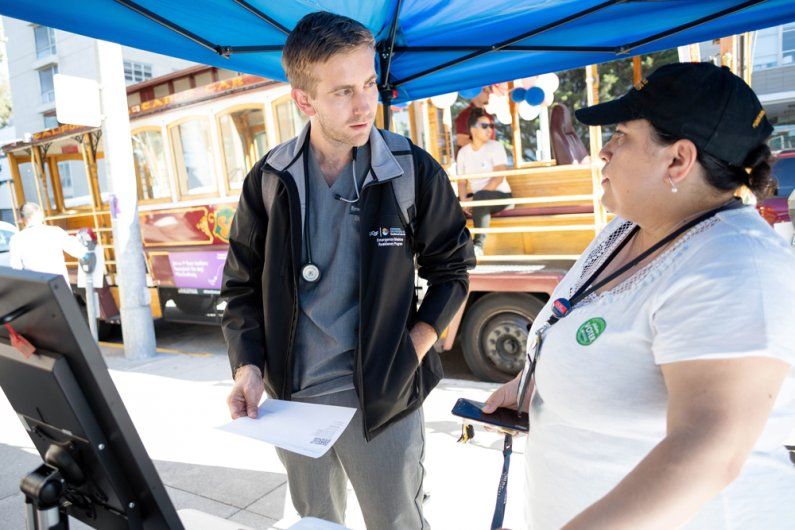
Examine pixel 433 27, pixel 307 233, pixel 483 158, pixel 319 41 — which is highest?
pixel 433 27

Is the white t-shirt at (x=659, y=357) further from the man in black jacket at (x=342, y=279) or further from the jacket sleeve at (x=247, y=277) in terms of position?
the jacket sleeve at (x=247, y=277)

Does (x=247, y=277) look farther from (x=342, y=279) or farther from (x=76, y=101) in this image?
(x=76, y=101)

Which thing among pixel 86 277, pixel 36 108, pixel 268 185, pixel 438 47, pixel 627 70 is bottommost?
pixel 86 277

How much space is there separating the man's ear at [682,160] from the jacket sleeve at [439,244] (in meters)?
0.83

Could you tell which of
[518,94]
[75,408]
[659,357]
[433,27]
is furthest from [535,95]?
[75,408]

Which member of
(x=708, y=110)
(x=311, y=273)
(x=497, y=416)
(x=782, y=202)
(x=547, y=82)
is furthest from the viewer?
(x=782, y=202)

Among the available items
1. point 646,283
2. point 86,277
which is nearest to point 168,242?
point 86,277

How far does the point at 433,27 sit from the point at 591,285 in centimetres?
187

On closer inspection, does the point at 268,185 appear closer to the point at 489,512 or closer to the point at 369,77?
the point at 369,77

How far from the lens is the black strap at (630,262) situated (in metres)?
1.10

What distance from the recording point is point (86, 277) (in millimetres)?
6719

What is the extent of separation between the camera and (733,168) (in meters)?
1.11

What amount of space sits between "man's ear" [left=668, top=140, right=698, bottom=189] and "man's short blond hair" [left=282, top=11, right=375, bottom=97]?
0.92 m

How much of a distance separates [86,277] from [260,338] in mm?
5766
